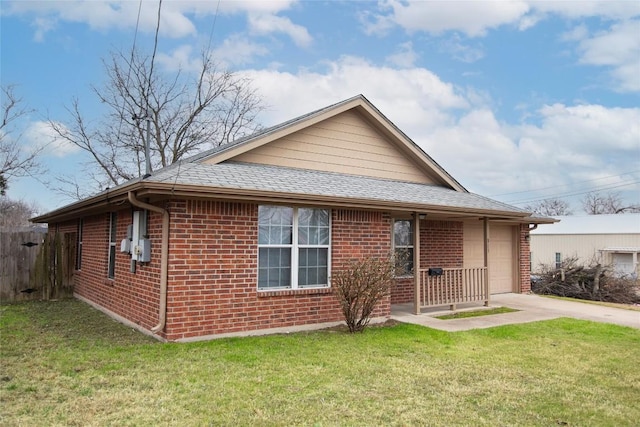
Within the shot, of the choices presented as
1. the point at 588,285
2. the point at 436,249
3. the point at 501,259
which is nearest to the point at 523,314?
the point at 436,249

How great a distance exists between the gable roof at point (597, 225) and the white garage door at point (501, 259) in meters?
16.8

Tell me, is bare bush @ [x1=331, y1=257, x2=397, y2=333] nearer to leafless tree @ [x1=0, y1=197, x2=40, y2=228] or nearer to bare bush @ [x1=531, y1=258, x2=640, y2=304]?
bare bush @ [x1=531, y1=258, x2=640, y2=304]

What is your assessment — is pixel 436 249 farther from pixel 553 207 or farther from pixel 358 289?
pixel 553 207

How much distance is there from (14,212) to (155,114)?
67.2 ft

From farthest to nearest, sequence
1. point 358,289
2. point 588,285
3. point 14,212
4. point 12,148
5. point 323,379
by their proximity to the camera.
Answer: point 14,212 → point 12,148 → point 588,285 → point 358,289 → point 323,379

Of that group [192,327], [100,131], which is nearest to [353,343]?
[192,327]

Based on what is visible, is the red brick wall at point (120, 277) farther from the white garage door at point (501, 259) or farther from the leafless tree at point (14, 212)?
the leafless tree at point (14, 212)

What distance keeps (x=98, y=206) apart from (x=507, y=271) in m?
12.7

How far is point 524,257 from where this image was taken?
610 inches

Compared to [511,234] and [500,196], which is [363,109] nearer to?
[511,234]

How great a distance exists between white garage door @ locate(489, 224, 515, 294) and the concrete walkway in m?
1.15

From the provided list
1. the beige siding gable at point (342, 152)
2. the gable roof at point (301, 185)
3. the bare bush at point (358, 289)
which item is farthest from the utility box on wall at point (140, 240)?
the bare bush at point (358, 289)

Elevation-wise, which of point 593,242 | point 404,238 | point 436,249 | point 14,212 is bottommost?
point 436,249

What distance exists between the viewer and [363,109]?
459 inches
